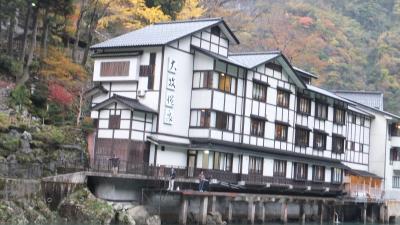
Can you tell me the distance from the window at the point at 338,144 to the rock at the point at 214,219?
21711 millimetres

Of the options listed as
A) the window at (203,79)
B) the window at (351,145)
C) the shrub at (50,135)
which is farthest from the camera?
the window at (351,145)

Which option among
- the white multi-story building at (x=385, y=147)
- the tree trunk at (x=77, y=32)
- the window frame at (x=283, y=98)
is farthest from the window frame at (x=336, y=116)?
the tree trunk at (x=77, y=32)

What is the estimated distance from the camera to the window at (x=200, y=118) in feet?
135

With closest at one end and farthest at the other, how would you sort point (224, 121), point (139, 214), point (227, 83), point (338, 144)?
point (139, 214) → point (224, 121) → point (227, 83) → point (338, 144)

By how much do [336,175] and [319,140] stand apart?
4513 mm

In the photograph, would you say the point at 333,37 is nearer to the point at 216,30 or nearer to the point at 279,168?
the point at 279,168

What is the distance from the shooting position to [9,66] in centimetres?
4528

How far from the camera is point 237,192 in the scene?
43.6 meters

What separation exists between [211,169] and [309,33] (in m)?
61.2

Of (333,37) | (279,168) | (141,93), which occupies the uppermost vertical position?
(333,37)

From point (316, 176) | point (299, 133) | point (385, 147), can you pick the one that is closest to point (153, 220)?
point (299, 133)

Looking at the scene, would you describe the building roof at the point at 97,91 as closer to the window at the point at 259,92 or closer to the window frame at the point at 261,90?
the window frame at the point at 261,90

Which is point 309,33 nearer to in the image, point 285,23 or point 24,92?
point 285,23

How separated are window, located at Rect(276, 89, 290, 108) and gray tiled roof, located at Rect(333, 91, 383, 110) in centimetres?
1992
